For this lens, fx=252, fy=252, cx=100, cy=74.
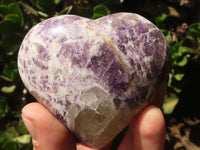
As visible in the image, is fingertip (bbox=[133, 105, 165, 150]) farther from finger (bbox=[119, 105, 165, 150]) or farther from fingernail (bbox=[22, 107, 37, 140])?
fingernail (bbox=[22, 107, 37, 140])

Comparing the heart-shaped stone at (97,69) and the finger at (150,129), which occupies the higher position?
the heart-shaped stone at (97,69)

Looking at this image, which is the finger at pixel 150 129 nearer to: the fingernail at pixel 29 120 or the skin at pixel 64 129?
the skin at pixel 64 129

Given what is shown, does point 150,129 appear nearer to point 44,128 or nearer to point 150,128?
→ point 150,128

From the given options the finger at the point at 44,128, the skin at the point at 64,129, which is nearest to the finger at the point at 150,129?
the skin at the point at 64,129

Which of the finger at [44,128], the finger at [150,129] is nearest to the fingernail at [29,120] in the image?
the finger at [44,128]

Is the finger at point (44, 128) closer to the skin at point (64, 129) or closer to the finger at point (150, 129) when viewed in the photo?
the skin at point (64, 129)

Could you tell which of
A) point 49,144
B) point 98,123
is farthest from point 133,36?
point 49,144

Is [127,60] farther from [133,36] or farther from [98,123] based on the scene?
[98,123]
